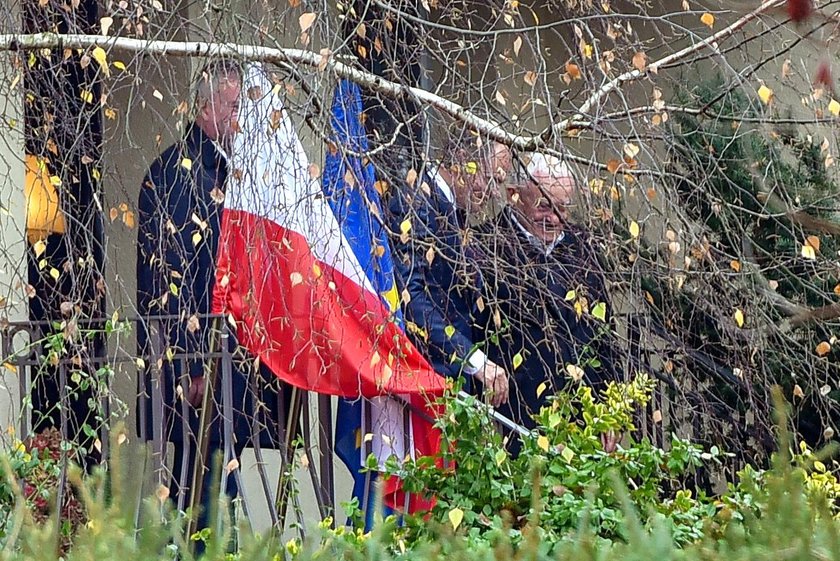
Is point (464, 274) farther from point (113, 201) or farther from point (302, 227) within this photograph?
point (113, 201)

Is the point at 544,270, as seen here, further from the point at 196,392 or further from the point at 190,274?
the point at 196,392

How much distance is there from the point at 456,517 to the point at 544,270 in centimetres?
103

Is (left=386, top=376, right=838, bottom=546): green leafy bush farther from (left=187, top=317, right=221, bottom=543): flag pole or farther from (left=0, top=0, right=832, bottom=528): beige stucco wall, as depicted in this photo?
(left=187, top=317, right=221, bottom=543): flag pole

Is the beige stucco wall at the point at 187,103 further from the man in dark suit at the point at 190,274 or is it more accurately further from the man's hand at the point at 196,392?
the man's hand at the point at 196,392

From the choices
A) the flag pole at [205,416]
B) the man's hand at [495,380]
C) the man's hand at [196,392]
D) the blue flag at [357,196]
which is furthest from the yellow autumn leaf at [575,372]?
the man's hand at [196,392]

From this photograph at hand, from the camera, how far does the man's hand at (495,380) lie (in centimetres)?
422

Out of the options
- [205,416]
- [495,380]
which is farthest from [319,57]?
[205,416]

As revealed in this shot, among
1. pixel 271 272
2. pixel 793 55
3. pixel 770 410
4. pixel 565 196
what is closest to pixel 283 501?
pixel 271 272

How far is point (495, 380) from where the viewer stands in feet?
14.0

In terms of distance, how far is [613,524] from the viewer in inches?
133

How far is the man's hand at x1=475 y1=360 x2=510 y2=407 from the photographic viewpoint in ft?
13.9

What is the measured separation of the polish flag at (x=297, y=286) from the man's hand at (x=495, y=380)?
0.18 m

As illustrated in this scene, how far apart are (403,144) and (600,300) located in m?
0.90

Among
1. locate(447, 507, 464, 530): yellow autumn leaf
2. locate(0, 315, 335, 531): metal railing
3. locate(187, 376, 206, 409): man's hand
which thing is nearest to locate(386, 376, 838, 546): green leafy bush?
locate(447, 507, 464, 530): yellow autumn leaf
